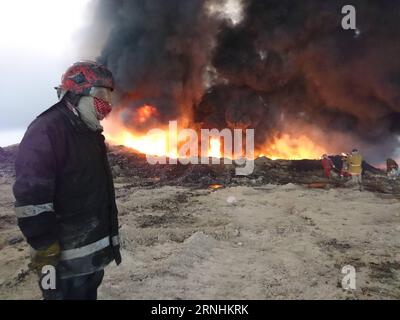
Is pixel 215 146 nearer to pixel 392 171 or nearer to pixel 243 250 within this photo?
pixel 392 171

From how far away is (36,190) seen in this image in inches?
96.4

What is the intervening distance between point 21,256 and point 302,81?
83.6 feet

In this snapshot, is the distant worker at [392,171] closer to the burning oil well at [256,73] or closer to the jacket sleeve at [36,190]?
the burning oil well at [256,73]

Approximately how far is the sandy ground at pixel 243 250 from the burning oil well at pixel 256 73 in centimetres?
1582

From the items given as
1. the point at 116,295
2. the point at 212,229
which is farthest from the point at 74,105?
the point at 212,229

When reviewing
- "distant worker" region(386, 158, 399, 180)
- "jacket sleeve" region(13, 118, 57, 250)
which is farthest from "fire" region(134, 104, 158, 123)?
"jacket sleeve" region(13, 118, 57, 250)

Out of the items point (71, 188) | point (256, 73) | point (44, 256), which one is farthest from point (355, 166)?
point (256, 73)

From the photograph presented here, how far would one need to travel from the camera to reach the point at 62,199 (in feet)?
8.88

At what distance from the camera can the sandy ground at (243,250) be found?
5.07m

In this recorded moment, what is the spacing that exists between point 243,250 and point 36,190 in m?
4.91

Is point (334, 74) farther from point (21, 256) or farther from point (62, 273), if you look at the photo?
point (62, 273)

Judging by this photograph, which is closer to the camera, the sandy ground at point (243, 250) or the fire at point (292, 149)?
the sandy ground at point (243, 250)

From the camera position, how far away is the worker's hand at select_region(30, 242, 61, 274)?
2459mm

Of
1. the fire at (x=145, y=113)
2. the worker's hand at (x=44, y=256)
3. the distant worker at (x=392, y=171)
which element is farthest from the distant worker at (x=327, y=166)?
the worker's hand at (x=44, y=256)
